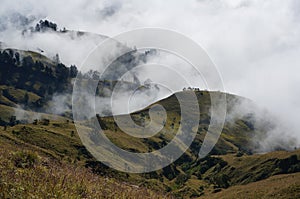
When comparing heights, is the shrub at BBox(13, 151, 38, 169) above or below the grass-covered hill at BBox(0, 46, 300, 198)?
above

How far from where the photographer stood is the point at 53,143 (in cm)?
13900

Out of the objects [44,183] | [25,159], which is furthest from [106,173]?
[44,183]

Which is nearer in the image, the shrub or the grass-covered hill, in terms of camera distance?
the grass-covered hill

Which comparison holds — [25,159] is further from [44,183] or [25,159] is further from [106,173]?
[106,173]

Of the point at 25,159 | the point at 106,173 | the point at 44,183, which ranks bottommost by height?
the point at 106,173

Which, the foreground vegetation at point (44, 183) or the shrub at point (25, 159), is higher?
the shrub at point (25, 159)

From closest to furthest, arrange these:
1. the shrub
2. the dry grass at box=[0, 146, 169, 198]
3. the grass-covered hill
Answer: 1. the dry grass at box=[0, 146, 169, 198]
2. the grass-covered hill
3. the shrub

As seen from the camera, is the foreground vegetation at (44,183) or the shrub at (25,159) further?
the shrub at (25,159)

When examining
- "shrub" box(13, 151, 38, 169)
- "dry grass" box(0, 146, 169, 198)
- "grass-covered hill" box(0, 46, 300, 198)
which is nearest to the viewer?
"dry grass" box(0, 146, 169, 198)

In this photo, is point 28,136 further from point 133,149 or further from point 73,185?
point 73,185

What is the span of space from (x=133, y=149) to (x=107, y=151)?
38.5 m

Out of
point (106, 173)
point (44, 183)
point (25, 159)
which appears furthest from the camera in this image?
point (106, 173)

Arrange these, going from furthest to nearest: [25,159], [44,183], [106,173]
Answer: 1. [106,173]
2. [25,159]
3. [44,183]

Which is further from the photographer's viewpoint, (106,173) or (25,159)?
(106,173)
